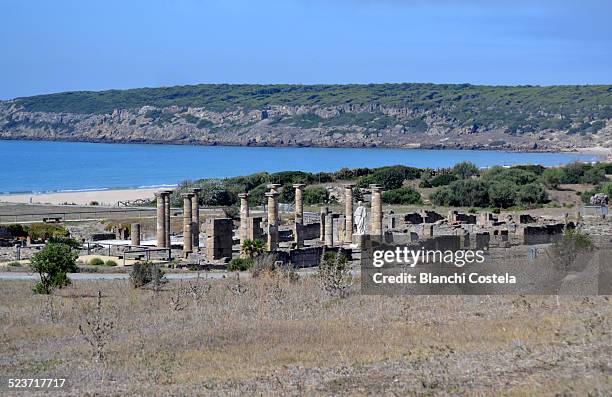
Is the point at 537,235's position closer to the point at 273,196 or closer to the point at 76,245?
the point at 273,196

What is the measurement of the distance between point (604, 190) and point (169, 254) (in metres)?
30.2

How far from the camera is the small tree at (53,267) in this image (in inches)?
936

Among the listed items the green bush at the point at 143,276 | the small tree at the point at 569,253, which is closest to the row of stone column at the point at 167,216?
the green bush at the point at 143,276

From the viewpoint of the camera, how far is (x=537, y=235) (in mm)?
32031

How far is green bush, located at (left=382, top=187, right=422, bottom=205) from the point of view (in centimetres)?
5831

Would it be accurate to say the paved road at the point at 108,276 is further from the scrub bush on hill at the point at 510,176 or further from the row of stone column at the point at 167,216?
the scrub bush on hill at the point at 510,176

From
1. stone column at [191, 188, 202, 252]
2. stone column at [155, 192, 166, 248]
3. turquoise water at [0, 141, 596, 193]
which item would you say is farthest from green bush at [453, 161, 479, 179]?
stone column at [155, 192, 166, 248]

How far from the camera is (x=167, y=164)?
454 feet

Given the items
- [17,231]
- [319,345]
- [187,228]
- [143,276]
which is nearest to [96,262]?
[187,228]

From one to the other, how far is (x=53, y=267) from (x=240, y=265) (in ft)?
20.5

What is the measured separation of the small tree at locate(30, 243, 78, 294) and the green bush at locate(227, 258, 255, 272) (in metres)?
5.19

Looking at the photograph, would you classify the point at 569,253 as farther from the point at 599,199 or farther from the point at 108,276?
the point at 599,199

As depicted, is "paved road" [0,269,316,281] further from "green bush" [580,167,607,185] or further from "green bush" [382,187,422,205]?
"green bush" [580,167,607,185]

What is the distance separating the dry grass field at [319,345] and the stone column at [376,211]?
14595mm
